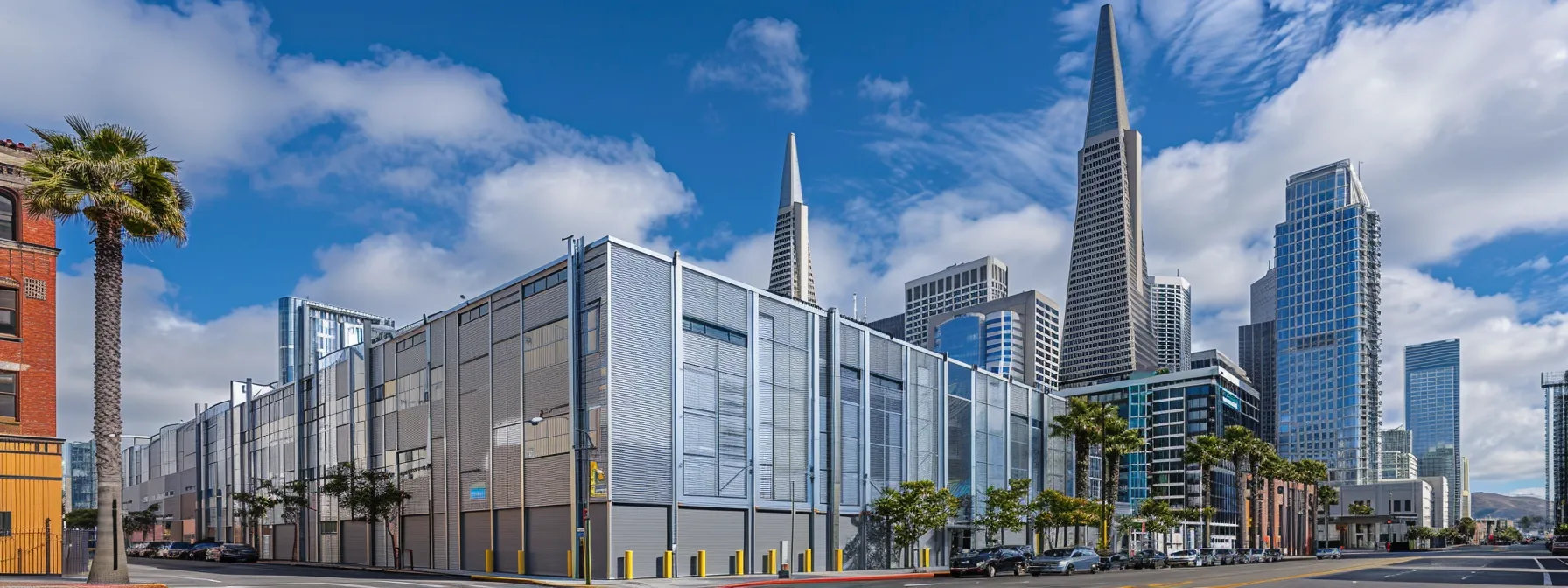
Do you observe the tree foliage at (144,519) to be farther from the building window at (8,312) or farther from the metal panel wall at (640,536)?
the metal panel wall at (640,536)

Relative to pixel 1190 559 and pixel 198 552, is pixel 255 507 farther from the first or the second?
pixel 1190 559

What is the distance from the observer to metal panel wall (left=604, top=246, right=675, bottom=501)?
148ft

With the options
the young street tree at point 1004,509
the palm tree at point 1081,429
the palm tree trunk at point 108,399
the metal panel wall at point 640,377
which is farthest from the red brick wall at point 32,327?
the palm tree at point 1081,429

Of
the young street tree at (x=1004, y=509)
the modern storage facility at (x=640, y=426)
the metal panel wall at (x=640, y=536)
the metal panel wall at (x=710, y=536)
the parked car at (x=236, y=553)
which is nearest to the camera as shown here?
the metal panel wall at (x=640, y=536)

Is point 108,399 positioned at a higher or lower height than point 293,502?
higher

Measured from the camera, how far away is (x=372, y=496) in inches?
2303

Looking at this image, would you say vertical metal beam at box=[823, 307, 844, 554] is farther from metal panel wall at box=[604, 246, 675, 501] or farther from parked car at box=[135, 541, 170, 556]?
parked car at box=[135, 541, 170, 556]

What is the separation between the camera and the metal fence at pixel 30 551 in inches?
1399

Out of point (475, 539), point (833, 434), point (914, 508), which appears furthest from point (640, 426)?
point (914, 508)

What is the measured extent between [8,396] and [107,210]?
1152cm

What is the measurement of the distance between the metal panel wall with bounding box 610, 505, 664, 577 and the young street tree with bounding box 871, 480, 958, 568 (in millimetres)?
15944

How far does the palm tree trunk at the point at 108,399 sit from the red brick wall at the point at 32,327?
8907 mm

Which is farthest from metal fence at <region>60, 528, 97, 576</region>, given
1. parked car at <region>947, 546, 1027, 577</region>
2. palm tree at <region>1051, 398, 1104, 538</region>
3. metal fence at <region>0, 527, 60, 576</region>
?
palm tree at <region>1051, 398, 1104, 538</region>

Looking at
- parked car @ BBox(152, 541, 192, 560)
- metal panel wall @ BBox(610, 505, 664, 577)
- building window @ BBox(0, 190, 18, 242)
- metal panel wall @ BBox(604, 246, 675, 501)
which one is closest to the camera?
building window @ BBox(0, 190, 18, 242)
